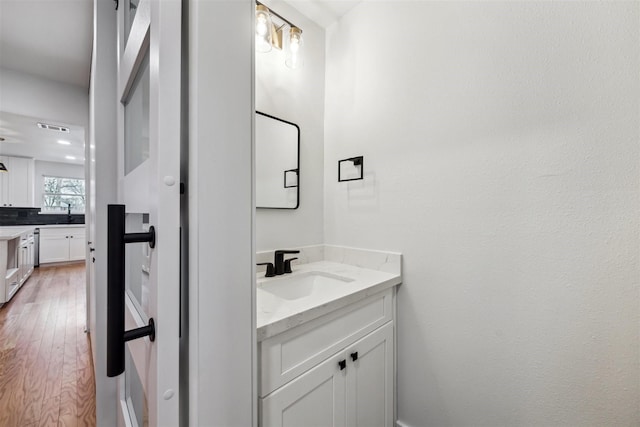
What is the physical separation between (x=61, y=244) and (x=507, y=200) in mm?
7802

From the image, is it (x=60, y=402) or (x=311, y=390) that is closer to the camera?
(x=311, y=390)

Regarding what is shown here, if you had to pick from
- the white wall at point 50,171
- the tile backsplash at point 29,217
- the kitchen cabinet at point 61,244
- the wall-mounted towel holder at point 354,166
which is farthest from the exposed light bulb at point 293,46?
the white wall at point 50,171

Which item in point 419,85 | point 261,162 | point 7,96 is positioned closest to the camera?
point 419,85

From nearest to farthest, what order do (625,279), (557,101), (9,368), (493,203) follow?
(625,279)
(557,101)
(493,203)
(9,368)

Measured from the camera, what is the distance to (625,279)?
830mm

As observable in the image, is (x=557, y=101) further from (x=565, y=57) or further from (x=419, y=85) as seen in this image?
(x=419, y=85)

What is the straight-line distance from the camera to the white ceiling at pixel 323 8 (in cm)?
157

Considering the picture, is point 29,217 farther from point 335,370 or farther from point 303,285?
point 335,370

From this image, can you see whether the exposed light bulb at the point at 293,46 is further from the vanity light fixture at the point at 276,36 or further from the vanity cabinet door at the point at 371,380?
the vanity cabinet door at the point at 371,380

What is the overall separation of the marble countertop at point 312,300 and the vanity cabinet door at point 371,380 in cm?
22

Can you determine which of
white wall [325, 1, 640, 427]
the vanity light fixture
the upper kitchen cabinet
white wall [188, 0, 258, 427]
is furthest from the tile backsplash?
white wall [188, 0, 258, 427]

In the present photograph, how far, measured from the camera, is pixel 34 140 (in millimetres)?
4223

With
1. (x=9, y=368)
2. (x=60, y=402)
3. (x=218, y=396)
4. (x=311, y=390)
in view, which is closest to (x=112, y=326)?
(x=218, y=396)

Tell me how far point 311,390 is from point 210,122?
904 millimetres
